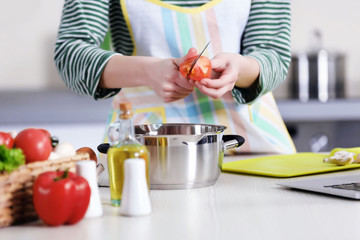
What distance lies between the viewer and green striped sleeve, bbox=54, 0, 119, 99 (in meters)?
1.46

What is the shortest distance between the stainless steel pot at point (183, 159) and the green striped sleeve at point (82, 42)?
1.58ft

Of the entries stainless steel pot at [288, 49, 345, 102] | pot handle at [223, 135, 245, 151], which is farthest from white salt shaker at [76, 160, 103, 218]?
stainless steel pot at [288, 49, 345, 102]

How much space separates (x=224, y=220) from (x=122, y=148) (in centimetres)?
19

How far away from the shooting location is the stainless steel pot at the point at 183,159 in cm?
99

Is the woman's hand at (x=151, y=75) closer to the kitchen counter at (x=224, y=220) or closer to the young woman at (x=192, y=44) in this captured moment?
the young woman at (x=192, y=44)

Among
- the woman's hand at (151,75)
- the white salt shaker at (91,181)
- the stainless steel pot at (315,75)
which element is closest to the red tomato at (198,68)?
the woman's hand at (151,75)

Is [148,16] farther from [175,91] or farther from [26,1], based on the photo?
[26,1]

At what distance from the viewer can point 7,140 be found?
0.86 m

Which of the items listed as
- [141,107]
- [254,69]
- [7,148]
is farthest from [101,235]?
[141,107]

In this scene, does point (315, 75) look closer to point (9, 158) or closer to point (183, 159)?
point (183, 159)

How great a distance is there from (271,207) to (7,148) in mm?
376

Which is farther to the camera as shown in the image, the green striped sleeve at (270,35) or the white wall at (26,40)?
the white wall at (26,40)

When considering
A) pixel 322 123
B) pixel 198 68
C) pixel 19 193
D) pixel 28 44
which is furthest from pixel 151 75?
pixel 28 44

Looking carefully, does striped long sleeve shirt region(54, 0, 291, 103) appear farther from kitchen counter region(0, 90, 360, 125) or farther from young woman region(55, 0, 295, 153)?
kitchen counter region(0, 90, 360, 125)
